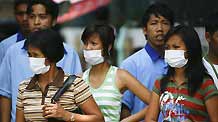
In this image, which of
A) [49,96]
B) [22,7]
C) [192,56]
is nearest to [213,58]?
[192,56]

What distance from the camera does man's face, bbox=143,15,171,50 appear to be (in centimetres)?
685

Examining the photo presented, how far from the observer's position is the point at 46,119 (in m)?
5.56

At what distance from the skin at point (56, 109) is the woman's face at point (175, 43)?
2.36 ft

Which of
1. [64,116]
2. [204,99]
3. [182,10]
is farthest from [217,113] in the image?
[182,10]

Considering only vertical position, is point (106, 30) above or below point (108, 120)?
above

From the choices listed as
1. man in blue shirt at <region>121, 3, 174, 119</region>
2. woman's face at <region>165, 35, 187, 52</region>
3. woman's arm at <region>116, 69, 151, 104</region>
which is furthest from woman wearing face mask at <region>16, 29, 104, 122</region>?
man in blue shirt at <region>121, 3, 174, 119</region>

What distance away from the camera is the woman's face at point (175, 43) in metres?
5.75

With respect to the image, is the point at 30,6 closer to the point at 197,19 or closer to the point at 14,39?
the point at 14,39

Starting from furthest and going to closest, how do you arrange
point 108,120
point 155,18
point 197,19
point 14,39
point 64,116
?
point 197,19, point 14,39, point 155,18, point 108,120, point 64,116

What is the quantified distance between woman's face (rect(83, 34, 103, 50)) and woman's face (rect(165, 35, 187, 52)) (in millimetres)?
816

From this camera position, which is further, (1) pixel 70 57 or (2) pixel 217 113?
(1) pixel 70 57

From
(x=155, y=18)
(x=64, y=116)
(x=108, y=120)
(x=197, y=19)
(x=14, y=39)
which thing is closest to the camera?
(x=64, y=116)

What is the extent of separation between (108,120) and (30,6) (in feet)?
4.38

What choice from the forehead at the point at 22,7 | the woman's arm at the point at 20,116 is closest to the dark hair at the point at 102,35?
the woman's arm at the point at 20,116
